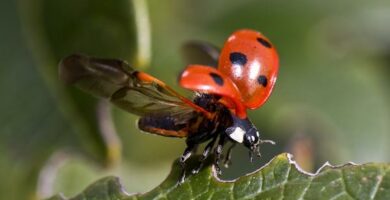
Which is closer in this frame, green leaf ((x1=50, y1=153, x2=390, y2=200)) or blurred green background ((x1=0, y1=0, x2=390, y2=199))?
green leaf ((x1=50, y1=153, x2=390, y2=200))

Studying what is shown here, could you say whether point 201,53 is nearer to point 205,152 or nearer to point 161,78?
point 205,152

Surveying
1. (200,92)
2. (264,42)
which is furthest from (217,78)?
(264,42)

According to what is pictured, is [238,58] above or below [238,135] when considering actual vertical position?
above

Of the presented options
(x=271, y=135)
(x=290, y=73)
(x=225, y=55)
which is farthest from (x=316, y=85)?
(x=225, y=55)

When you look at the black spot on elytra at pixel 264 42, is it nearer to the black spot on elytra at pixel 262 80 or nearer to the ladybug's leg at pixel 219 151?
the black spot on elytra at pixel 262 80

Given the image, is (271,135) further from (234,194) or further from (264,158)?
(234,194)

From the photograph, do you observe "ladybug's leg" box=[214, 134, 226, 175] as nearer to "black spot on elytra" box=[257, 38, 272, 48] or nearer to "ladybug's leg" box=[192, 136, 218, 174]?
"ladybug's leg" box=[192, 136, 218, 174]

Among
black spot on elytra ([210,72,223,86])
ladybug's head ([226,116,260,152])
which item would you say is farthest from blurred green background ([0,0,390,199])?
black spot on elytra ([210,72,223,86])
